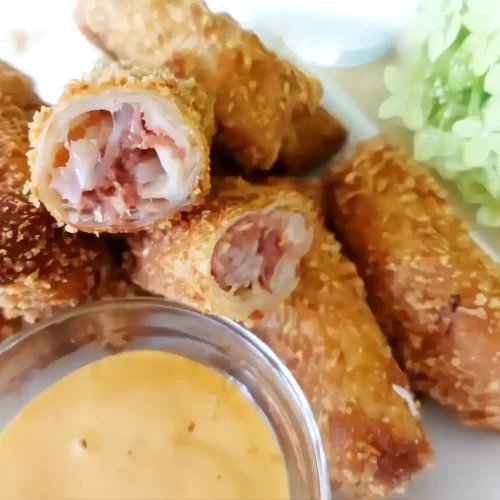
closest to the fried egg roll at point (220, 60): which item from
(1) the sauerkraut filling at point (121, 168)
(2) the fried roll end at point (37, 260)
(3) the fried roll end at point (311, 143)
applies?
(3) the fried roll end at point (311, 143)

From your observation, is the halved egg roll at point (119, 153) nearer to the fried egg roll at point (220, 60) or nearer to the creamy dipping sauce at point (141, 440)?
the fried egg roll at point (220, 60)

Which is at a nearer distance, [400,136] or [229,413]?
[229,413]

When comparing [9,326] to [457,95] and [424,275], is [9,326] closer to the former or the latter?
[424,275]

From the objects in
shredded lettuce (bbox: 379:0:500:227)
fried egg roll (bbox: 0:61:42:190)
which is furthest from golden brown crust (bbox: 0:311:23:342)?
shredded lettuce (bbox: 379:0:500:227)

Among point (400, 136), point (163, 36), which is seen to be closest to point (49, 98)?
point (163, 36)

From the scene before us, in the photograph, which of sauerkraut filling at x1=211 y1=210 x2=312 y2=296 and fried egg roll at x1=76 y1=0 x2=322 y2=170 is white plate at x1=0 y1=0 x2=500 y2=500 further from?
sauerkraut filling at x1=211 y1=210 x2=312 y2=296

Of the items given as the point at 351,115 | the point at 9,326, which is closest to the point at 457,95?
the point at 351,115

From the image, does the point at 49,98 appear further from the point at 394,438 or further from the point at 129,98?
the point at 394,438
